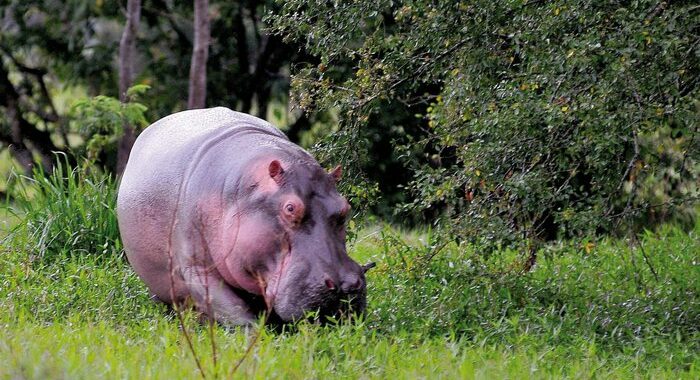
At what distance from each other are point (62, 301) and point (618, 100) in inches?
128

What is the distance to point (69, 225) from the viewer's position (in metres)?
7.98

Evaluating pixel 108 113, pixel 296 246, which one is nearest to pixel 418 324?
pixel 296 246

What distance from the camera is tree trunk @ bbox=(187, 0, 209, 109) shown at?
37.2 feet

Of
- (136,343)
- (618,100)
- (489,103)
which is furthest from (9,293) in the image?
(618,100)

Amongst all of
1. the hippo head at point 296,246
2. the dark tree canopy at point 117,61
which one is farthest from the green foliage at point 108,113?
the hippo head at point 296,246

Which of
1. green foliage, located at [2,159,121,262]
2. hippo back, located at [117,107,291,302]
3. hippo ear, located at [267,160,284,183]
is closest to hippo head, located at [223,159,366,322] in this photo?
hippo ear, located at [267,160,284,183]

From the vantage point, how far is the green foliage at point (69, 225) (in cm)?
787

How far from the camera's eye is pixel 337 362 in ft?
17.5

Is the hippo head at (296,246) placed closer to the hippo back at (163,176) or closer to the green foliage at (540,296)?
the hippo back at (163,176)

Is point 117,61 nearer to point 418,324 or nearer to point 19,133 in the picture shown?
point 19,133

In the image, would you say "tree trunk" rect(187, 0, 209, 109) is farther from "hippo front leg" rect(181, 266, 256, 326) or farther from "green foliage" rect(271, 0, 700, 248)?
"hippo front leg" rect(181, 266, 256, 326)

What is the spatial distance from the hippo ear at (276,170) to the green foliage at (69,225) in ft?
7.28

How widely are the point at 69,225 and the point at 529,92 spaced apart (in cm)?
329

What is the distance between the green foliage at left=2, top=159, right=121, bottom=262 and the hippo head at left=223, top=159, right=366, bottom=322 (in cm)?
215
